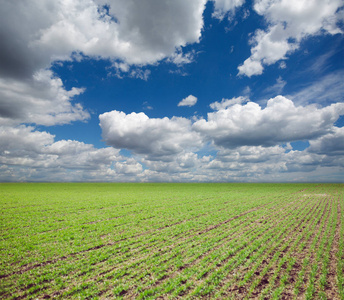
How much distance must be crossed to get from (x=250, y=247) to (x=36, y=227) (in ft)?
78.9

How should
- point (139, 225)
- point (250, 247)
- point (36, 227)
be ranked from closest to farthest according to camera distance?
point (250, 247), point (36, 227), point (139, 225)

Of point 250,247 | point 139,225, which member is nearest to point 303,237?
point 250,247

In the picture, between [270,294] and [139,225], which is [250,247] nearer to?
[270,294]

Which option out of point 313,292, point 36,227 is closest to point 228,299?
point 313,292

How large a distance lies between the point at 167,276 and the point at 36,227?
63.6 feet

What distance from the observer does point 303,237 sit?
61.5ft

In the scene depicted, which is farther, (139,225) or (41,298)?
(139,225)

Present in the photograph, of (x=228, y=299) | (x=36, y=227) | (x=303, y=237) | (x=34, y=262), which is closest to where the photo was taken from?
(x=228, y=299)

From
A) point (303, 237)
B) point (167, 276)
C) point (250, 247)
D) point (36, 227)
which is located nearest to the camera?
point (167, 276)

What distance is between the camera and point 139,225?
23.7 metres

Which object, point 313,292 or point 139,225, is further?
point 139,225

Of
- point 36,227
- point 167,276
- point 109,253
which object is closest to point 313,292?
point 167,276

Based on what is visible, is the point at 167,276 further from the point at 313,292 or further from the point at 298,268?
the point at 298,268

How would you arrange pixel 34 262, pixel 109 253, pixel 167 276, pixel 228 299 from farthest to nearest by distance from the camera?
1. pixel 109 253
2. pixel 34 262
3. pixel 167 276
4. pixel 228 299
